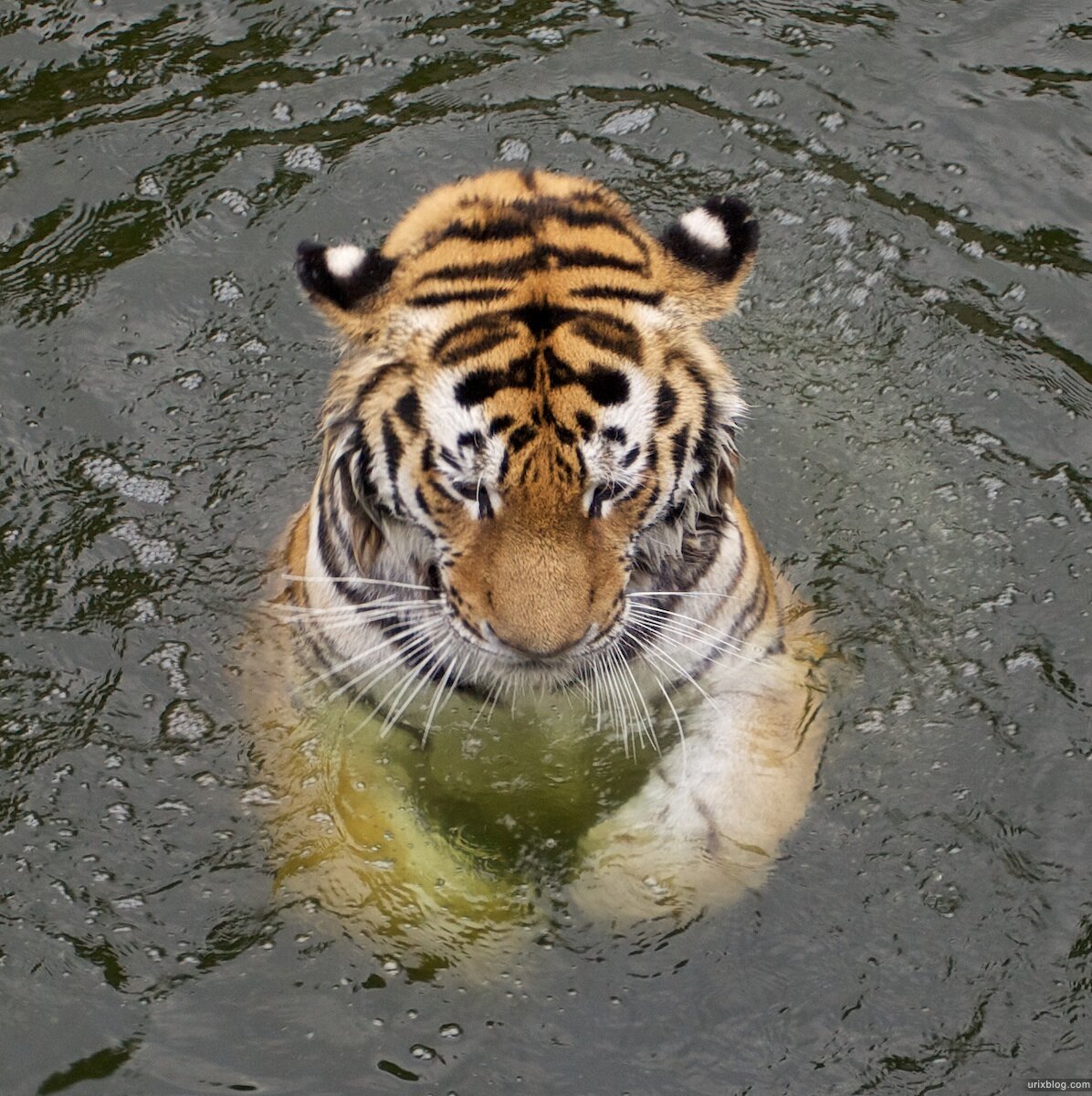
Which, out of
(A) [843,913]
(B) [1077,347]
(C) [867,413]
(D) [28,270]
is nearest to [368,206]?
(D) [28,270]

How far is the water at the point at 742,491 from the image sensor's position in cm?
346

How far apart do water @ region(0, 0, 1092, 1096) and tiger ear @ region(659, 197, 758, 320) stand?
4.13ft

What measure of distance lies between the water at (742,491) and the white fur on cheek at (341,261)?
53.7 inches

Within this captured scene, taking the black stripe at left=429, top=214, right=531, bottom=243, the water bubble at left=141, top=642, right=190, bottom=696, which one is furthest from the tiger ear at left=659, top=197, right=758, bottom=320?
the water bubble at left=141, top=642, right=190, bottom=696

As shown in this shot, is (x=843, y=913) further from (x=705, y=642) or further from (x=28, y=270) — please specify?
(x=28, y=270)

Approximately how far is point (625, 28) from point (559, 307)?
3.21 m

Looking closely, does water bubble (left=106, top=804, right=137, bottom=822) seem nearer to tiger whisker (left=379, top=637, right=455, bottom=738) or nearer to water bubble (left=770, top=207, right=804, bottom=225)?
tiger whisker (left=379, top=637, right=455, bottom=738)

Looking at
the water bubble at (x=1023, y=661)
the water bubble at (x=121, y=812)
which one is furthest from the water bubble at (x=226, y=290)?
the water bubble at (x=1023, y=661)

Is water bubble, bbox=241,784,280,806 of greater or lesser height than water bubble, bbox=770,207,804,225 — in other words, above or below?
below

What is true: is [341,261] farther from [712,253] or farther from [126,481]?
[126,481]

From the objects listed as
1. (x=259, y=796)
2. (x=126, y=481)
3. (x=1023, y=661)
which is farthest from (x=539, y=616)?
(x=126, y=481)

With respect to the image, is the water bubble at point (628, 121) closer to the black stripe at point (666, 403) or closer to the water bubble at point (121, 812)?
the black stripe at point (666, 403)

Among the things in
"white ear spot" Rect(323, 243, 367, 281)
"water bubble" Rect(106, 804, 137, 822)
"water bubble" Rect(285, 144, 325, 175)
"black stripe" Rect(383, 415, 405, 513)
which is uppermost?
"white ear spot" Rect(323, 243, 367, 281)

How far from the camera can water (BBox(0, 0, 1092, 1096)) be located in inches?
136
